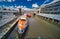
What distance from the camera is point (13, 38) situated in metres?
4.62

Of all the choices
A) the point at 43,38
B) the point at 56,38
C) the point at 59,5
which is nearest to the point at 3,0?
the point at 43,38

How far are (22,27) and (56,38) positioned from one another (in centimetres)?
212

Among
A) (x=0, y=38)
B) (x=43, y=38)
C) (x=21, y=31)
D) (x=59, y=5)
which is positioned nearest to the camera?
(x=0, y=38)

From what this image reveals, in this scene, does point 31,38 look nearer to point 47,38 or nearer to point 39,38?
point 39,38

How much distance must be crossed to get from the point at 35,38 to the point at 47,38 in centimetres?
56

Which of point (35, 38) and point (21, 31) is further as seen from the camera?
point (21, 31)

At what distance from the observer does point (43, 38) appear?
460 cm

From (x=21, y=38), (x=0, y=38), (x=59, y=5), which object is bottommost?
(x=21, y=38)

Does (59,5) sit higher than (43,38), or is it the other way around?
(59,5)

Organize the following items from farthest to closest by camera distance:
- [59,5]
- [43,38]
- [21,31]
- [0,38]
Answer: [59,5], [21,31], [43,38], [0,38]

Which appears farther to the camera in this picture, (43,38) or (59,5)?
(59,5)

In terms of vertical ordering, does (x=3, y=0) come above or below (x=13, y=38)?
above

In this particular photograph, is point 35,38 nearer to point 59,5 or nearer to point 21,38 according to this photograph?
point 21,38

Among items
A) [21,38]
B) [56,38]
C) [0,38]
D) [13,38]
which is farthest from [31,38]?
[0,38]
